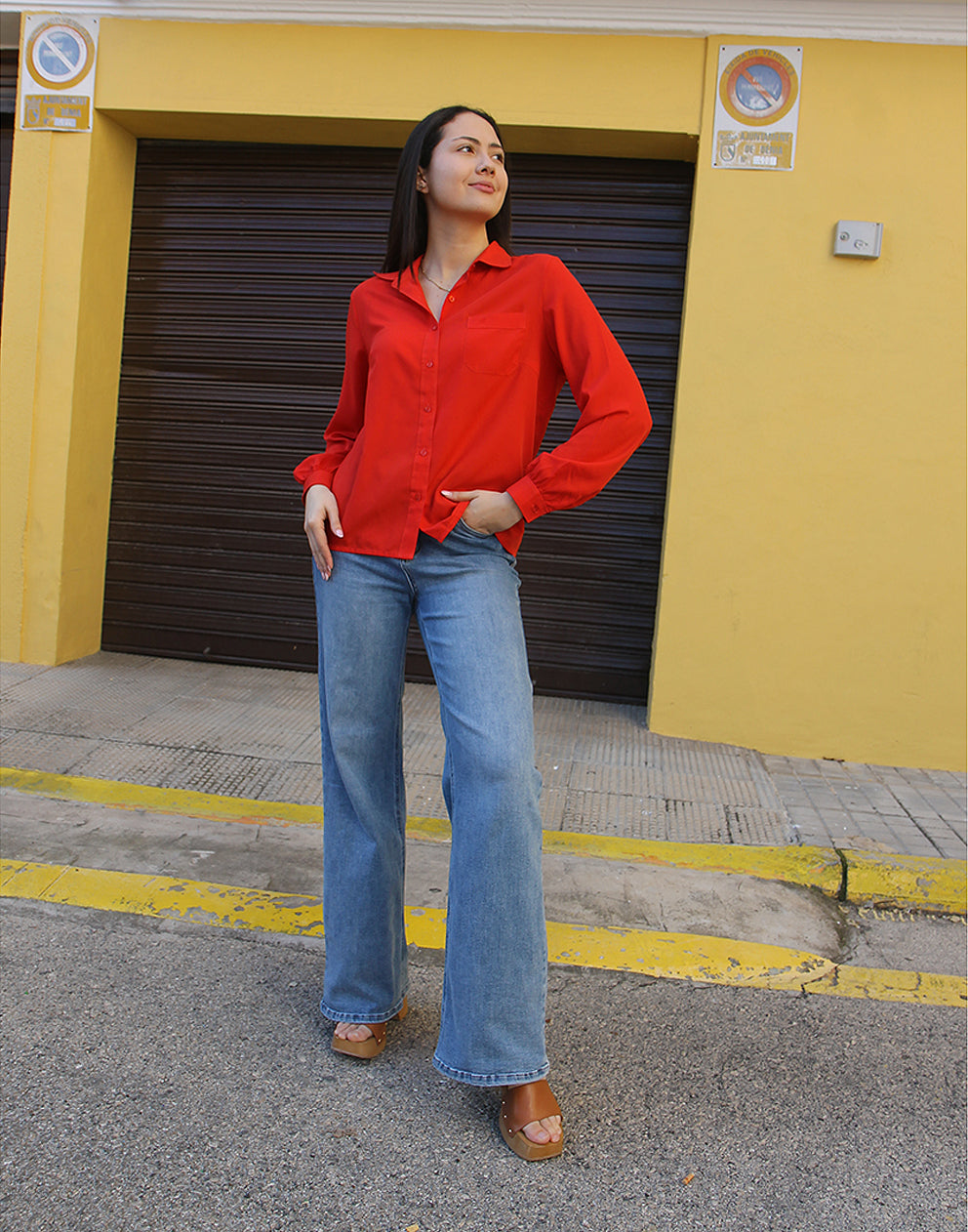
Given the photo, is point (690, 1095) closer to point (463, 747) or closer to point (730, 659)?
point (463, 747)

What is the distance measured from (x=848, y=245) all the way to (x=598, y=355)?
138 inches

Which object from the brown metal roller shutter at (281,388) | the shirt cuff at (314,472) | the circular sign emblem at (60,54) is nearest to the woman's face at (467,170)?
the shirt cuff at (314,472)

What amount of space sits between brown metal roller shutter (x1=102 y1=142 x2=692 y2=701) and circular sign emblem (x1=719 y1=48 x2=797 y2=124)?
0.45 meters

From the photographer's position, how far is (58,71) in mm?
5648

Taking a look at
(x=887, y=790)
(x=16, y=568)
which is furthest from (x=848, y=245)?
(x=16, y=568)

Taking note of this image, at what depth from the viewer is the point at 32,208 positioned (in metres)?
5.68

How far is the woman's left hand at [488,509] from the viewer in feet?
7.09

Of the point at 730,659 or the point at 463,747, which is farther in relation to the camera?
the point at 730,659

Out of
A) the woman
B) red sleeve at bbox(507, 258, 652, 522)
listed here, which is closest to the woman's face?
the woman

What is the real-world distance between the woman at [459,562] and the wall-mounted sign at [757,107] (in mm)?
3298

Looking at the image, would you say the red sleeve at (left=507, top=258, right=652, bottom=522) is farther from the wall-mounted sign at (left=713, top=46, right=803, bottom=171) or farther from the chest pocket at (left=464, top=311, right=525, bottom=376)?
the wall-mounted sign at (left=713, top=46, right=803, bottom=171)

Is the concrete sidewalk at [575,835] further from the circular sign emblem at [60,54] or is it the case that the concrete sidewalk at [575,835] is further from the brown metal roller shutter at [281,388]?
the circular sign emblem at [60,54]

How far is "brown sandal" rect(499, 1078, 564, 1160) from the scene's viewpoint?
2.11 meters

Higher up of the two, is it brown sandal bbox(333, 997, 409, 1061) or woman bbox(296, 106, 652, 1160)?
woman bbox(296, 106, 652, 1160)
